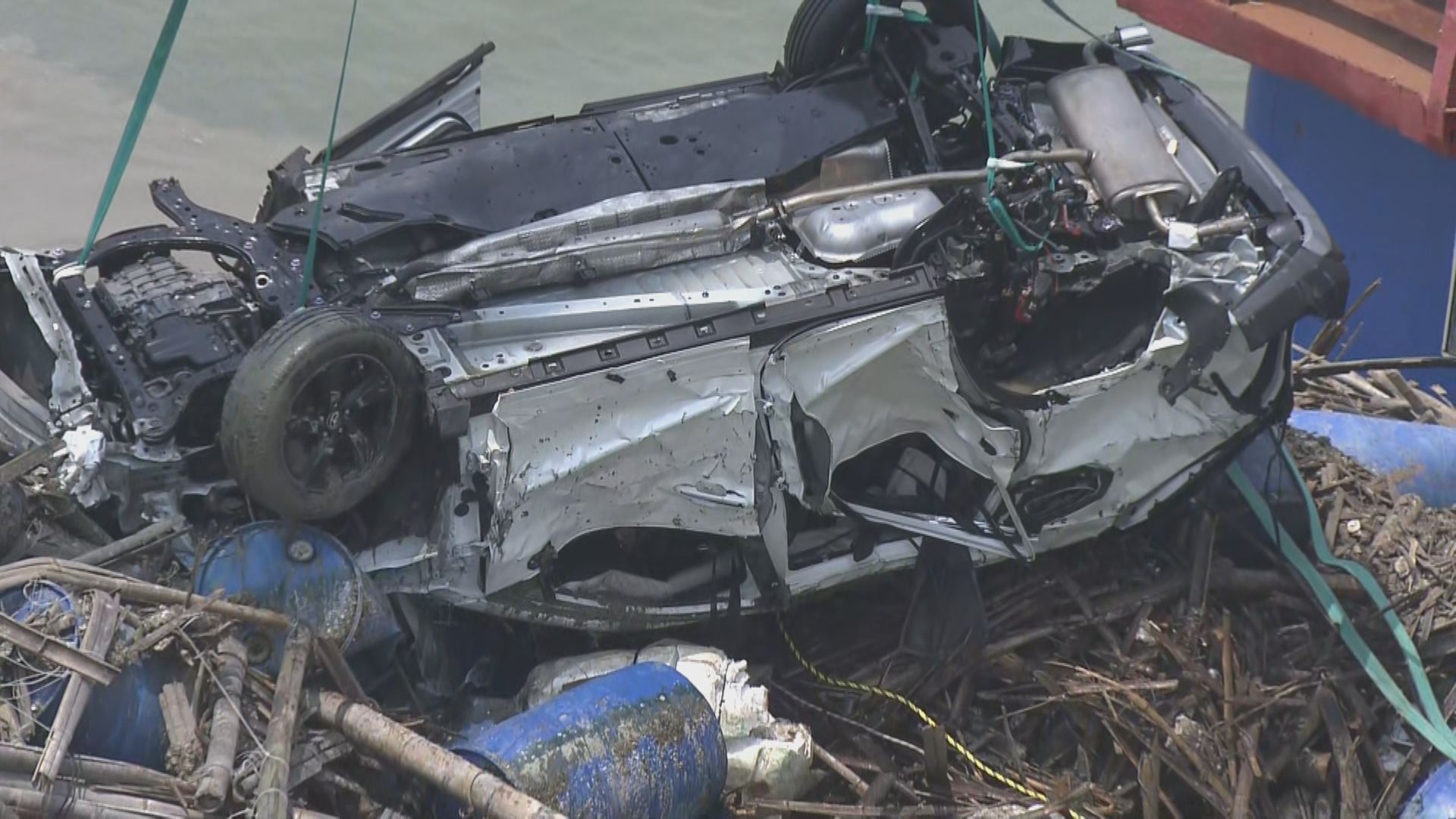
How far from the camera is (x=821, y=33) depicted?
582 centimetres

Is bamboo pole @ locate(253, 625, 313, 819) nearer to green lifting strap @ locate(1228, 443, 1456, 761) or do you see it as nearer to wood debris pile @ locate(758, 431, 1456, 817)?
wood debris pile @ locate(758, 431, 1456, 817)

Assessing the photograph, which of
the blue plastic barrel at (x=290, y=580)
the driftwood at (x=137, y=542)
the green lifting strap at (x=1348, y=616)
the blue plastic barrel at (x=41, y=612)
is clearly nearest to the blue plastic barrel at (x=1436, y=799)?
the green lifting strap at (x=1348, y=616)

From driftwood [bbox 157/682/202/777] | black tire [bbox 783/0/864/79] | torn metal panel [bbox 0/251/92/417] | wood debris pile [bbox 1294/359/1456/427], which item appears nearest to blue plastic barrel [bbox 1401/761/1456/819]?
wood debris pile [bbox 1294/359/1456/427]

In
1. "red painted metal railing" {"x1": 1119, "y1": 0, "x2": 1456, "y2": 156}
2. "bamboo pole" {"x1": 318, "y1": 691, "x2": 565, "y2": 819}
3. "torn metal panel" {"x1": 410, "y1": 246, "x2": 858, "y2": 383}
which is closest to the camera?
"bamboo pole" {"x1": 318, "y1": 691, "x2": 565, "y2": 819}

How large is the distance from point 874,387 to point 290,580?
181 cm

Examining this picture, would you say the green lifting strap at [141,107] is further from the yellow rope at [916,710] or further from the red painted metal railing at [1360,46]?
the red painted metal railing at [1360,46]

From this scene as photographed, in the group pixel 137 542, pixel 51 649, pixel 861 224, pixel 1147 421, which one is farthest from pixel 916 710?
pixel 51 649

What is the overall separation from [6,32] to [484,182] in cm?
815

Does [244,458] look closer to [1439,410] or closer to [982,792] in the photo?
[982,792]

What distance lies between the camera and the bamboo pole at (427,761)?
13.1 ft

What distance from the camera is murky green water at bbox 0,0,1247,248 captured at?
1030 centimetres

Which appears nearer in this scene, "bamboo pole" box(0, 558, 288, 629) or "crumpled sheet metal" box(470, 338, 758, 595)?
"bamboo pole" box(0, 558, 288, 629)

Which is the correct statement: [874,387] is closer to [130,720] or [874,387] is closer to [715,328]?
[715,328]

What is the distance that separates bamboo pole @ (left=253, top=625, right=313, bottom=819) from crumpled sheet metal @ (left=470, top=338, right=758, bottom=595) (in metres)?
0.63
